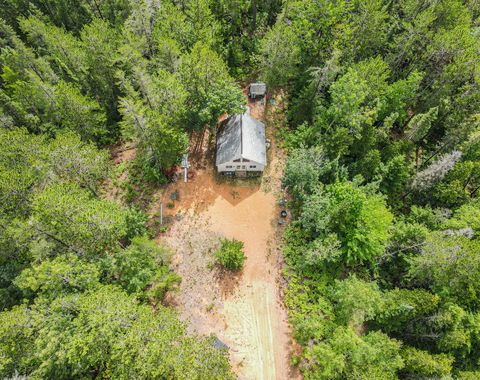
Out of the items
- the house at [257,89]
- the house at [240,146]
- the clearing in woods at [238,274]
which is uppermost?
the house at [257,89]

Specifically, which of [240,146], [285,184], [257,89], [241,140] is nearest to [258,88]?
[257,89]

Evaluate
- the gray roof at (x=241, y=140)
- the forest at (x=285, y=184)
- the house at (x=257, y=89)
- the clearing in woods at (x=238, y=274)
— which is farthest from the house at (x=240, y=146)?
the house at (x=257, y=89)

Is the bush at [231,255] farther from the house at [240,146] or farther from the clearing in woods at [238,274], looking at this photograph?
the house at [240,146]

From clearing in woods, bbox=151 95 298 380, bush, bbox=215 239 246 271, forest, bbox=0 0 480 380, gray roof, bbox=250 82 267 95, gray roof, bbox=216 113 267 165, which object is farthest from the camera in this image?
gray roof, bbox=250 82 267 95

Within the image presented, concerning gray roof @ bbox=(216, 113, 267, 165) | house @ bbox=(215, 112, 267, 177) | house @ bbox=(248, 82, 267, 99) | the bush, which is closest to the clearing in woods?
the bush

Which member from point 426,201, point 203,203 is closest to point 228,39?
point 203,203

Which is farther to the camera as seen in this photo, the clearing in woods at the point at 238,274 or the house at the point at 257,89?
the house at the point at 257,89

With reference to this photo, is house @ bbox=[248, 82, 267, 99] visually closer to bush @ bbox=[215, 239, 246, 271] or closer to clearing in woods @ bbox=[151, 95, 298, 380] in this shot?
clearing in woods @ bbox=[151, 95, 298, 380]
